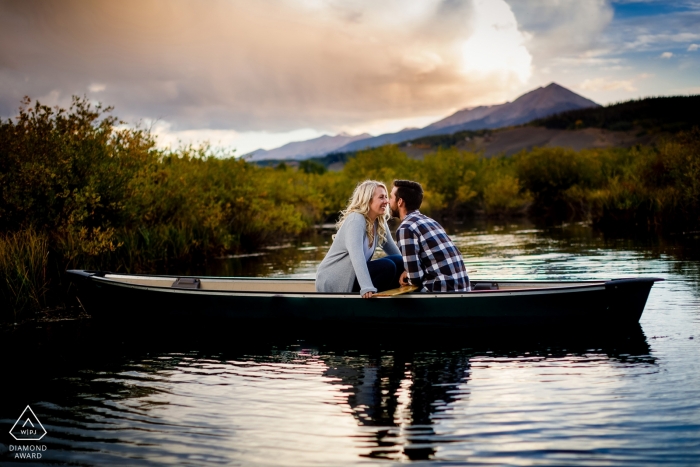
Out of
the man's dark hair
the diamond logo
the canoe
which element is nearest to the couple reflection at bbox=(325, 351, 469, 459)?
the canoe

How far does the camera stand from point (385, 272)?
9.31m

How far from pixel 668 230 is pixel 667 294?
13.5 m

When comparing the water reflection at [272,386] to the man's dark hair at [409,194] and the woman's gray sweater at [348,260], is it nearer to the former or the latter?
the woman's gray sweater at [348,260]

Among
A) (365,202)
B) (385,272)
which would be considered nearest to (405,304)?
(385,272)

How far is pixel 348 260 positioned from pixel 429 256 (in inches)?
44.7

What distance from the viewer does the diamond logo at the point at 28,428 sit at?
594 centimetres

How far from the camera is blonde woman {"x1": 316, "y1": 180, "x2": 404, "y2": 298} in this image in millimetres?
8812

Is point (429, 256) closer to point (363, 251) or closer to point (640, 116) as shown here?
point (363, 251)

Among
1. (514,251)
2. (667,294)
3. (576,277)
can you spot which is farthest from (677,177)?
(667,294)

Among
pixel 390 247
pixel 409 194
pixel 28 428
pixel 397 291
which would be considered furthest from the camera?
pixel 390 247

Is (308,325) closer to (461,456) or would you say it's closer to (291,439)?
(291,439)

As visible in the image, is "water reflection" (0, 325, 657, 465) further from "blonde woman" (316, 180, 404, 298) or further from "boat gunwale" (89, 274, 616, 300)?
"blonde woman" (316, 180, 404, 298)

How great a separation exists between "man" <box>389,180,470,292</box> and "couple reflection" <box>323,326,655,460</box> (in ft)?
2.29

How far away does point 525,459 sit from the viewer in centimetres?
491
